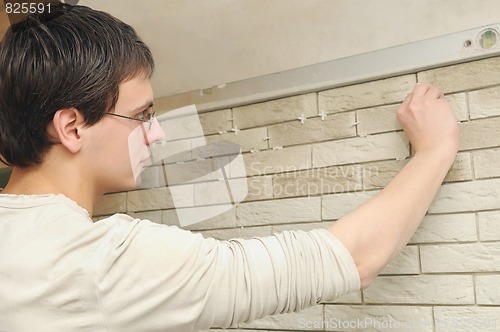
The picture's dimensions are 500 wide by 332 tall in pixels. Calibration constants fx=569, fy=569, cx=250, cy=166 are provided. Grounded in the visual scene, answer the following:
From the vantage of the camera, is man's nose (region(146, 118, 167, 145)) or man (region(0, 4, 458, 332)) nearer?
man (region(0, 4, 458, 332))

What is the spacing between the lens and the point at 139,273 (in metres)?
0.82

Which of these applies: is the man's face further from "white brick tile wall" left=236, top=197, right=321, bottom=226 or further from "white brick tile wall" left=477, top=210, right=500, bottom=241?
"white brick tile wall" left=477, top=210, right=500, bottom=241

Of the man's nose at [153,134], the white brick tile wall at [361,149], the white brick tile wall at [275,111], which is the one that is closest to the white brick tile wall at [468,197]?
the white brick tile wall at [361,149]

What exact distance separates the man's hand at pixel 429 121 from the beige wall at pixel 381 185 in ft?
0.15

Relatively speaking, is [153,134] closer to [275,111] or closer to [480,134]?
[275,111]

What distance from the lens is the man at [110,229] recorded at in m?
0.82

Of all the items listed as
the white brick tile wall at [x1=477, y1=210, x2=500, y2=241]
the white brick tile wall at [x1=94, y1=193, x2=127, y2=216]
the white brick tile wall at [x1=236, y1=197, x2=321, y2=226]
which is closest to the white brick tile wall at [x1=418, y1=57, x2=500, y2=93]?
the white brick tile wall at [x1=477, y1=210, x2=500, y2=241]

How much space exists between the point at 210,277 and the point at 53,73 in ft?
1.40

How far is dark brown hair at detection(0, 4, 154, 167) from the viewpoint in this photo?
37.3 inches

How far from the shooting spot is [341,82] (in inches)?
51.8

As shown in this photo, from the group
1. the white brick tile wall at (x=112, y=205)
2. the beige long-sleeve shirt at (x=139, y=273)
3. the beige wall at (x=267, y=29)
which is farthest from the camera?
the white brick tile wall at (x=112, y=205)

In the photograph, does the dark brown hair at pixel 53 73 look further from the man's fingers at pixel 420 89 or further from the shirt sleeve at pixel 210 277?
the man's fingers at pixel 420 89

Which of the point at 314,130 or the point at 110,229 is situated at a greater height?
the point at 314,130

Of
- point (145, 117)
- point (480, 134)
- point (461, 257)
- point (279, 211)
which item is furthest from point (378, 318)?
point (145, 117)
